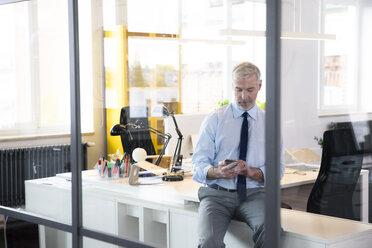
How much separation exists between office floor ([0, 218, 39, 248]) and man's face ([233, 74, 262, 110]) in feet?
5.90

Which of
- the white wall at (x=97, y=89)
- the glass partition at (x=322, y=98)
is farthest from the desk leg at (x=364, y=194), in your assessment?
the white wall at (x=97, y=89)

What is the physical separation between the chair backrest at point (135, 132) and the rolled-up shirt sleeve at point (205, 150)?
35 cm

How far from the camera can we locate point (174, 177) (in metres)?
2.64

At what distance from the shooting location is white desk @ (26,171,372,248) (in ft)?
7.10

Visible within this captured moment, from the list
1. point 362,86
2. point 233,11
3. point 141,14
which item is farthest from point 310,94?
point 141,14

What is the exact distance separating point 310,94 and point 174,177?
834mm

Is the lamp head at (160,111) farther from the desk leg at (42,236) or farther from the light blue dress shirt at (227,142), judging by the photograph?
the desk leg at (42,236)

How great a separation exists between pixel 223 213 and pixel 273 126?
19.7 inches

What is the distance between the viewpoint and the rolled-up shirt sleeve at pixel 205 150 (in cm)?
240

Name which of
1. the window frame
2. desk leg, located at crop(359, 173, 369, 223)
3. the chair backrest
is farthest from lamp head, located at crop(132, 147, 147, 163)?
desk leg, located at crop(359, 173, 369, 223)

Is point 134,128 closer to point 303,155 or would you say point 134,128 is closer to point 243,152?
point 243,152

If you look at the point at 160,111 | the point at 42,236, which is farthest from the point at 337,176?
the point at 42,236

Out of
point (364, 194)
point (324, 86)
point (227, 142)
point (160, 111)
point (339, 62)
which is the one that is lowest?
point (364, 194)

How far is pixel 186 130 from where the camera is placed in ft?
8.40
